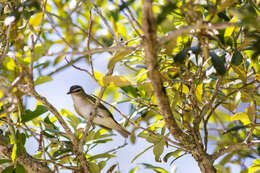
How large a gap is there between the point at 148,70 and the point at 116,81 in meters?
0.19

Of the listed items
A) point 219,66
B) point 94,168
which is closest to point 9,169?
point 94,168

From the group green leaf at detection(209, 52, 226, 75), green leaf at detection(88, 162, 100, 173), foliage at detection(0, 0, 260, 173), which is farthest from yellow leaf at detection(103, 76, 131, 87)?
green leaf at detection(88, 162, 100, 173)

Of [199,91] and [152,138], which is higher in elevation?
[199,91]

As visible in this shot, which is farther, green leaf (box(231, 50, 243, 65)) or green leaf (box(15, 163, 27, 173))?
green leaf (box(15, 163, 27, 173))

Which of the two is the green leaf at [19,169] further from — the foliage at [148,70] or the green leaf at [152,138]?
the green leaf at [152,138]

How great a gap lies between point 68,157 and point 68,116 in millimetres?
393

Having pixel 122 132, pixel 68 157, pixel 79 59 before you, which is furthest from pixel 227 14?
pixel 122 132

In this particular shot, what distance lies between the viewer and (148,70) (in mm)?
804

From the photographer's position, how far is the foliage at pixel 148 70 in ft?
2.91

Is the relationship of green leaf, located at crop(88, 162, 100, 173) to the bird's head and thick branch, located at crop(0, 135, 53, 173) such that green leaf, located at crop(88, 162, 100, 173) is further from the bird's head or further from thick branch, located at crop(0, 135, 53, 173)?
the bird's head

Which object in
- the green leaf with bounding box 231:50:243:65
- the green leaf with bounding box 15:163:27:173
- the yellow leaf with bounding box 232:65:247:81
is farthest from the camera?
the green leaf with bounding box 15:163:27:173

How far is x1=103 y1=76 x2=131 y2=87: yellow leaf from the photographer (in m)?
0.96

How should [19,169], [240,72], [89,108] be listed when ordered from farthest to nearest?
[89,108] → [19,169] → [240,72]

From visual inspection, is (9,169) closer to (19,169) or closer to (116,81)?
(19,169)
